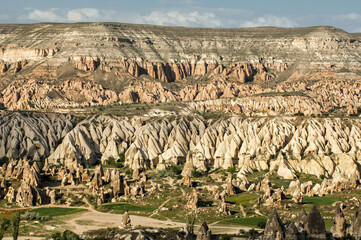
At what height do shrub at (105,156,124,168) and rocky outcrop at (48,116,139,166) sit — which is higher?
rocky outcrop at (48,116,139,166)

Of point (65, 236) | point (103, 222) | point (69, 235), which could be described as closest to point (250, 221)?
point (103, 222)

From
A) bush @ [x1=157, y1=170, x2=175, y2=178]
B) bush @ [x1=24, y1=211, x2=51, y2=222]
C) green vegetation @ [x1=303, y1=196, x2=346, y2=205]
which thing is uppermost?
green vegetation @ [x1=303, y1=196, x2=346, y2=205]

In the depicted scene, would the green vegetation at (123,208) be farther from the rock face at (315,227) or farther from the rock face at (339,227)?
the rock face at (315,227)

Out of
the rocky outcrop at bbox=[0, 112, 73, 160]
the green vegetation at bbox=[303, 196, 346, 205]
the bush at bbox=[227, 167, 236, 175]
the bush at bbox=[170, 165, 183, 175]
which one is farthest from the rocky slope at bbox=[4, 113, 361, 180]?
the green vegetation at bbox=[303, 196, 346, 205]

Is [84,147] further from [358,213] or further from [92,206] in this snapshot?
[358,213]

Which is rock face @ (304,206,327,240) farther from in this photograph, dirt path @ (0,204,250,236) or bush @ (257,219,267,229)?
bush @ (257,219,267,229)

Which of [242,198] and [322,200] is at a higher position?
[322,200]

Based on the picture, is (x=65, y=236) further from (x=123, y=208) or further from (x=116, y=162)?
(x=116, y=162)

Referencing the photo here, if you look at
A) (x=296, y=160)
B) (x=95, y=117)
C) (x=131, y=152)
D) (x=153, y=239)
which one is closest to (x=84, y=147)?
(x=131, y=152)
